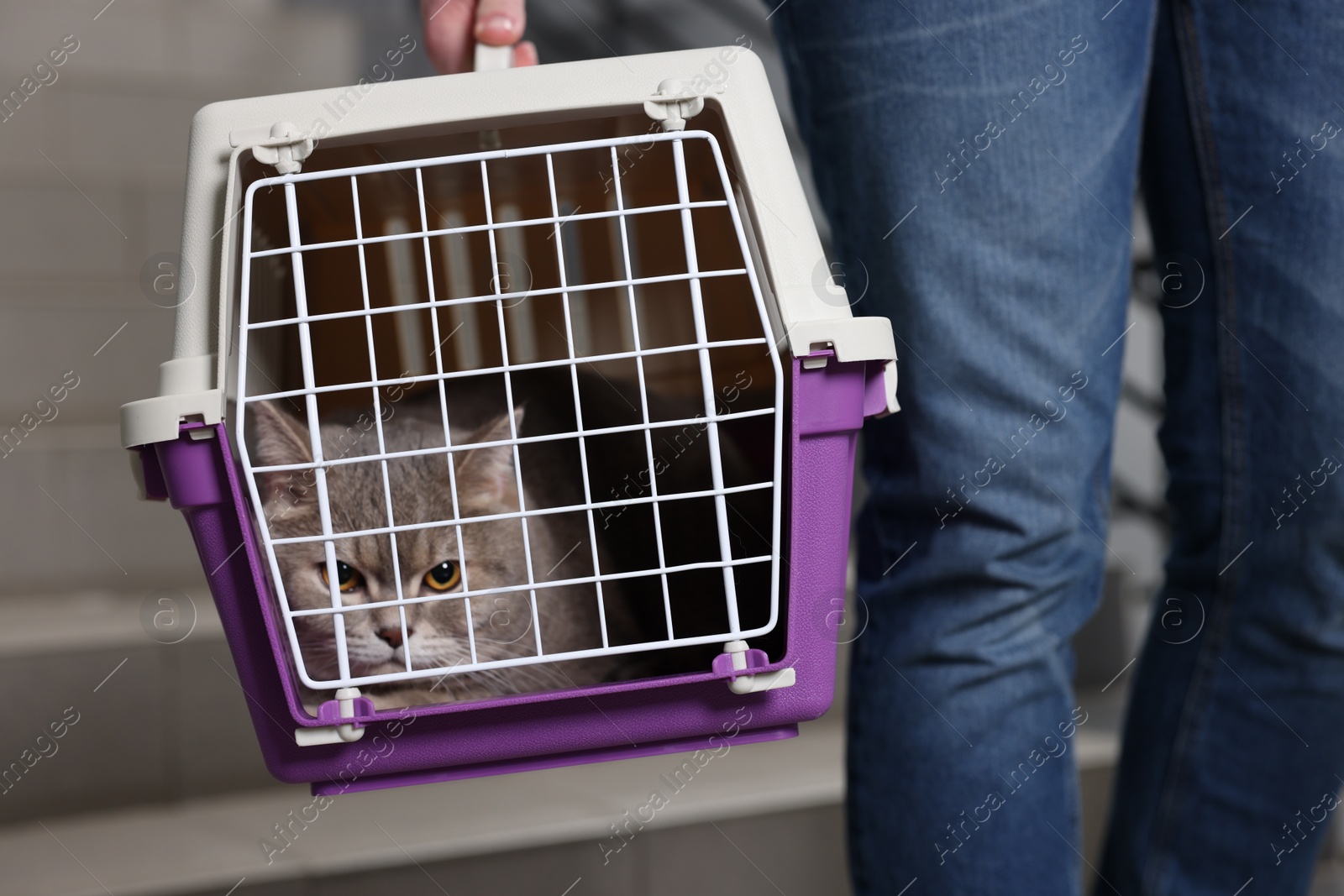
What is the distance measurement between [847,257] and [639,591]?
1.31 ft

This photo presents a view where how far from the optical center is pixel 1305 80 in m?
0.69

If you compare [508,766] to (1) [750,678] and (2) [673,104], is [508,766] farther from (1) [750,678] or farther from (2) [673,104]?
(2) [673,104]

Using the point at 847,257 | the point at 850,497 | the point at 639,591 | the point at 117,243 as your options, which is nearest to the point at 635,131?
the point at 847,257

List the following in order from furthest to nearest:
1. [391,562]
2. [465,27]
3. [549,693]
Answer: [391,562] → [465,27] → [549,693]

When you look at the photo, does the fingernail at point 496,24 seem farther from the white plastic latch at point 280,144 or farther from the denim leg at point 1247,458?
the denim leg at point 1247,458

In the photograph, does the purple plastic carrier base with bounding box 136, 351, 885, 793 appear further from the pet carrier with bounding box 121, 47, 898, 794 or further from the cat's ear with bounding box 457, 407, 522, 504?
the cat's ear with bounding box 457, 407, 522, 504

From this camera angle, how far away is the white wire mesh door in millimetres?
640

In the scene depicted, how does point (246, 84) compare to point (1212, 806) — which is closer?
point (1212, 806)

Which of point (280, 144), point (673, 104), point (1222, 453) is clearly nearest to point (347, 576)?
point (280, 144)

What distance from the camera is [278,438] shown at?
0.73 metres

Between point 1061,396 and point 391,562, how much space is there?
0.56 metres

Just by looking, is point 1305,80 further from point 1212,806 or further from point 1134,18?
point 1212,806

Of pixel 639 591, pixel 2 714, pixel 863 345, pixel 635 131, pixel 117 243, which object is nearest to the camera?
pixel 863 345

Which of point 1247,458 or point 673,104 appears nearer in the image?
point 673,104
